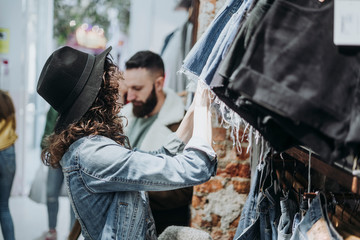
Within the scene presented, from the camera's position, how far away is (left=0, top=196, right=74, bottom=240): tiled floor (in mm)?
2436

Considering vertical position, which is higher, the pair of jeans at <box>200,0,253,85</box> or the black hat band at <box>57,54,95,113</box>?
the pair of jeans at <box>200,0,253,85</box>

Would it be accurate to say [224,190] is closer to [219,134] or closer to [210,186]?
[210,186]

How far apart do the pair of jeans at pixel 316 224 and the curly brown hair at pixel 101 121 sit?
680 millimetres

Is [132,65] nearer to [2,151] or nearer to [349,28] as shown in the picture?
[2,151]

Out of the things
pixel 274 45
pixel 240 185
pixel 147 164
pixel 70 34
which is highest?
pixel 274 45

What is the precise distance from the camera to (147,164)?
1.22m

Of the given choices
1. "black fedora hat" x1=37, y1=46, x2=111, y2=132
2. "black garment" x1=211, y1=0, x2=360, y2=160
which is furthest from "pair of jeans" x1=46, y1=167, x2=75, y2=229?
"black garment" x1=211, y1=0, x2=360, y2=160

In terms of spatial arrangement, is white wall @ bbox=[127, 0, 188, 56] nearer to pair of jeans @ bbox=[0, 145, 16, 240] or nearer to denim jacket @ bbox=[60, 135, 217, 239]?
pair of jeans @ bbox=[0, 145, 16, 240]

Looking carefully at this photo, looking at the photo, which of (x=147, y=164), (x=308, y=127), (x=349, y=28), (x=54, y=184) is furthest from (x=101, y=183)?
(x=54, y=184)

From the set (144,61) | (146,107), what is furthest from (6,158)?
(144,61)

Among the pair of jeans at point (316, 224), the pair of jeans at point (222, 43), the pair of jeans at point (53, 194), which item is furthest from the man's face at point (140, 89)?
the pair of jeans at point (316, 224)

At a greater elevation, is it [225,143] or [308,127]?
[308,127]

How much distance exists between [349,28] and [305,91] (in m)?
0.15

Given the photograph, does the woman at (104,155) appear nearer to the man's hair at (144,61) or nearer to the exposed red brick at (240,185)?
the exposed red brick at (240,185)
